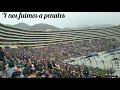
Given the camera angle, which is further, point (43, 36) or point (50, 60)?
point (43, 36)

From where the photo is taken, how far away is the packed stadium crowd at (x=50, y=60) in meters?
9.40

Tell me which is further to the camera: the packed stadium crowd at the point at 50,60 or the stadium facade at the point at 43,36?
the stadium facade at the point at 43,36

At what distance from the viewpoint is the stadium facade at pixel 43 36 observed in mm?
9547

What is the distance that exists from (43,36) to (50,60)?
674mm

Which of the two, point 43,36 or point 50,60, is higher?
point 43,36

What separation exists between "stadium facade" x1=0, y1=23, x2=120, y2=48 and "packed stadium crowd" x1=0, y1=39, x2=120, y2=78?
119 millimetres

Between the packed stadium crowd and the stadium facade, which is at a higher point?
the stadium facade

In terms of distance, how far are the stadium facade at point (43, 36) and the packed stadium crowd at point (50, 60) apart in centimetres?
12

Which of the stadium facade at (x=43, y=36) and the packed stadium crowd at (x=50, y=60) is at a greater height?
the stadium facade at (x=43, y=36)

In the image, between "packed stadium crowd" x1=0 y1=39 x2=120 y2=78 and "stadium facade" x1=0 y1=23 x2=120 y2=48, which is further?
"stadium facade" x1=0 y1=23 x2=120 y2=48

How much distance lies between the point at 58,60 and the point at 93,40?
43.3 inches

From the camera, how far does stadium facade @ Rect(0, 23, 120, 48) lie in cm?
955

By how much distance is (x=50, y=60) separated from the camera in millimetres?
9609
